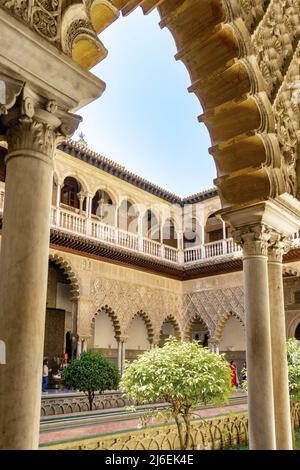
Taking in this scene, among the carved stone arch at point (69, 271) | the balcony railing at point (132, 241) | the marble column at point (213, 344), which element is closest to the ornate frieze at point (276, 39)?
the balcony railing at point (132, 241)

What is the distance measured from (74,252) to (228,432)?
8.13 metres

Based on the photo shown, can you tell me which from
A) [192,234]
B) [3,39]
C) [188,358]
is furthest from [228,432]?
[192,234]

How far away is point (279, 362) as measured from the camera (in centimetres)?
460

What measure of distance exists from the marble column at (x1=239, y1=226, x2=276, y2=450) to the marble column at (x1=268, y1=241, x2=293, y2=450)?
26cm

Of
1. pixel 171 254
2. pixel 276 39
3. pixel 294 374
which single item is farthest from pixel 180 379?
pixel 171 254

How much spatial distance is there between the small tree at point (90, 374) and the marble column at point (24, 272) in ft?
25.4

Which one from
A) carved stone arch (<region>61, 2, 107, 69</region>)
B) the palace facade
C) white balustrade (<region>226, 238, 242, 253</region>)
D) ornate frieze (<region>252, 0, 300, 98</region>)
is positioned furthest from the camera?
white balustrade (<region>226, 238, 242, 253</region>)

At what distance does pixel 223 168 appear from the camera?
15.7 ft

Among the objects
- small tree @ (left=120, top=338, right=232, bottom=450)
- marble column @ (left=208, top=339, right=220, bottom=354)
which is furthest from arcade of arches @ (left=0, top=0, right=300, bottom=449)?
marble column @ (left=208, top=339, right=220, bottom=354)

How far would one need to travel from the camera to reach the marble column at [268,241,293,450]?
4.48 metres

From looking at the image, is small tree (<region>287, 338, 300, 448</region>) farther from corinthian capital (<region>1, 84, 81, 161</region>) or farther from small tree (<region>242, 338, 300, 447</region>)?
corinthian capital (<region>1, 84, 81, 161</region>)

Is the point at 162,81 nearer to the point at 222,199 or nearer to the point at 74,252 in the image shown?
the point at 74,252

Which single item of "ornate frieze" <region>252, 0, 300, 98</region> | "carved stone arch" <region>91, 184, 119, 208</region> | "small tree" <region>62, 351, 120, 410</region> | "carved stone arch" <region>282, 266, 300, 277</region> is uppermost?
"carved stone arch" <region>91, 184, 119, 208</region>

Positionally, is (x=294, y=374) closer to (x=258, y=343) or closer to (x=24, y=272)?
(x=258, y=343)
